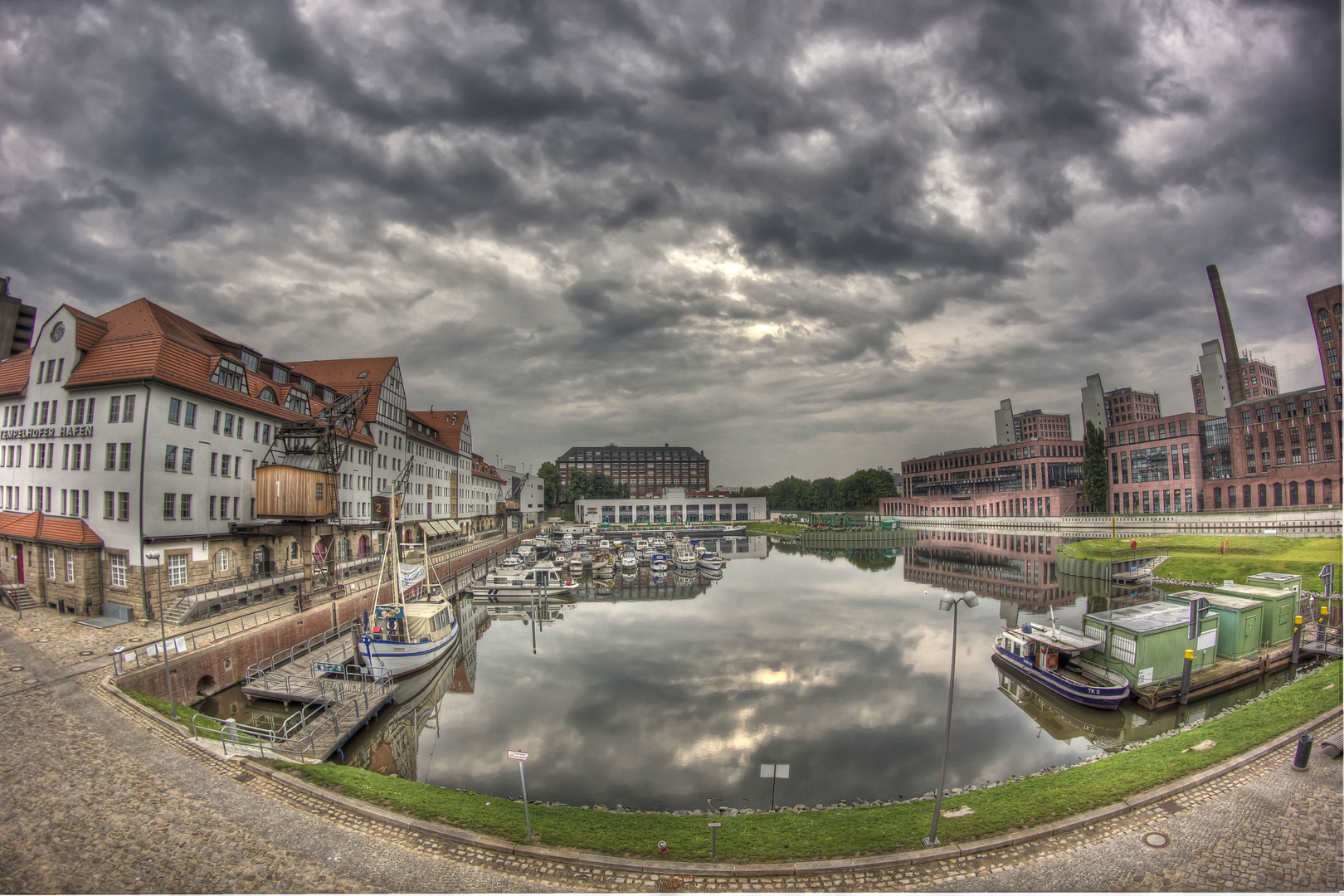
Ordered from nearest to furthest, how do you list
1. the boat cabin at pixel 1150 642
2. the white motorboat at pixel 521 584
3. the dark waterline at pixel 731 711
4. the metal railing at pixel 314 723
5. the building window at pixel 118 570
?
the metal railing at pixel 314 723 < the dark waterline at pixel 731 711 < the boat cabin at pixel 1150 642 < the building window at pixel 118 570 < the white motorboat at pixel 521 584

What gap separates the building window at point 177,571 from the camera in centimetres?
2919

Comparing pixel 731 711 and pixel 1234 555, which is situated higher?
pixel 1234 555

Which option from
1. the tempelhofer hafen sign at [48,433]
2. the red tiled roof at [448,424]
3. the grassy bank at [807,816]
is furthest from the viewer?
the red tiled roof at [448,424]

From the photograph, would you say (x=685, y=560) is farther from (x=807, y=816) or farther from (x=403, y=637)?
(x=807, y=816)

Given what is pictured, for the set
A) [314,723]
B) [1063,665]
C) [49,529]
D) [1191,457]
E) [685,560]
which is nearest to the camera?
[314,723]

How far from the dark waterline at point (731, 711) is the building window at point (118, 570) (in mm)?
15635

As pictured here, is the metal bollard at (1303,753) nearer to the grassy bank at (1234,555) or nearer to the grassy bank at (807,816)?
the grassy bank at (807,816)

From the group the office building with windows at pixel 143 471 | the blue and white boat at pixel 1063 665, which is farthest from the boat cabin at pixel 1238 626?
the office building with windows at pixel 143 471

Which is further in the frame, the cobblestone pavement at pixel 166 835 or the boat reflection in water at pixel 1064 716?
the boat reflection in water at pixel 1064 716

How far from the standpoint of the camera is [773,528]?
12512cm

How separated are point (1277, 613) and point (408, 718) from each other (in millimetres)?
42004

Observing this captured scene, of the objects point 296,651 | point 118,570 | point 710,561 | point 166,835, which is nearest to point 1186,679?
point 166,835

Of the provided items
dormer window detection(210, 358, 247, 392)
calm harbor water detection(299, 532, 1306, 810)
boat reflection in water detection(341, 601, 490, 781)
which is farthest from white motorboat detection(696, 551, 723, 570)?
dormer window detection(210, 358, 247, 392)

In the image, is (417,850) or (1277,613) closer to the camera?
(417,850)
